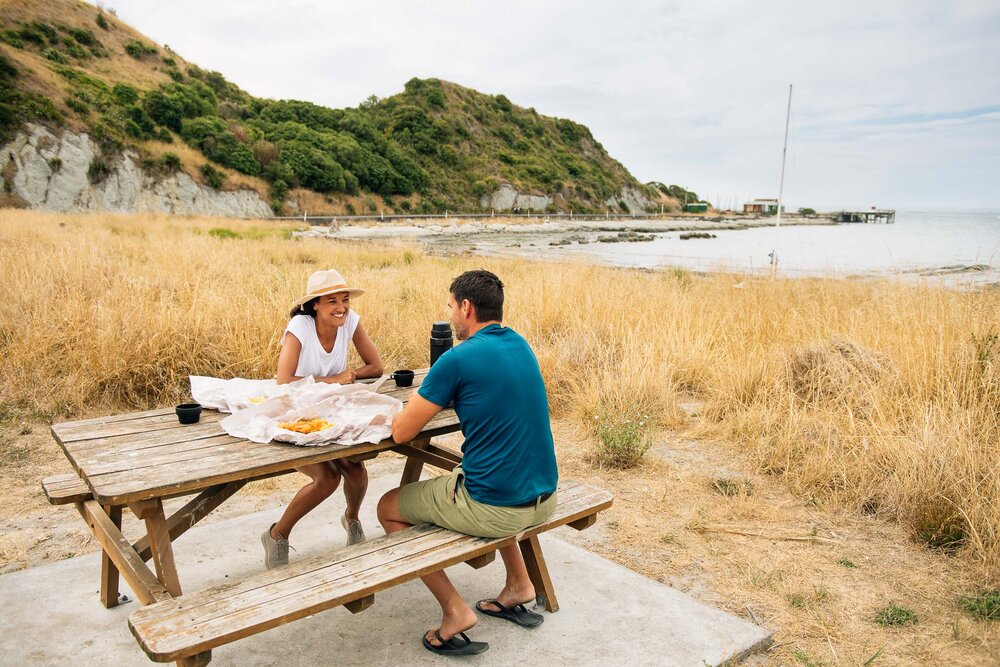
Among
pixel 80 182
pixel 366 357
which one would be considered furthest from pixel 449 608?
pixel 80 182

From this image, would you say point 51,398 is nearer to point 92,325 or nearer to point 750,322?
point 92,325

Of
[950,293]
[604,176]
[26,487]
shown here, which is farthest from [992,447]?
[604,176]

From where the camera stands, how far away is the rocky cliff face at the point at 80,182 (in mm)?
27438

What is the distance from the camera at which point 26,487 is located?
425 centimetres

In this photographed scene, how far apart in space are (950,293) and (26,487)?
7.39 metres

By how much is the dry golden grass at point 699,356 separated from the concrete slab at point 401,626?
1.63 meters

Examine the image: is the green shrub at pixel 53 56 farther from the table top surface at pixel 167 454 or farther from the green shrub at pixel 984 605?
the green shrub at pixel 984 605

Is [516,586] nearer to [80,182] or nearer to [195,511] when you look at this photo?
[195,511]

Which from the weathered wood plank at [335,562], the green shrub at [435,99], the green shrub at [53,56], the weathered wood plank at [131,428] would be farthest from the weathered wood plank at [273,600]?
the green shrub at [435,99]

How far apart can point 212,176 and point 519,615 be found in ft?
124

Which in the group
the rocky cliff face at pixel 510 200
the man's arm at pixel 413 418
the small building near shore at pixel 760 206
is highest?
the small building near shore at pixel 760 206

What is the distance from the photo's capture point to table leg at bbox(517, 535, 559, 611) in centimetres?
288

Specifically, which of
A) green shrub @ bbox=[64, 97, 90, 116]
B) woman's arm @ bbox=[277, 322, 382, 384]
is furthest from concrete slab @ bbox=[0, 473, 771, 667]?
green shrub @ bbox=[64, 97, 90, 116]

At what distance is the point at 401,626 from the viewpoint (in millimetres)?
2830
